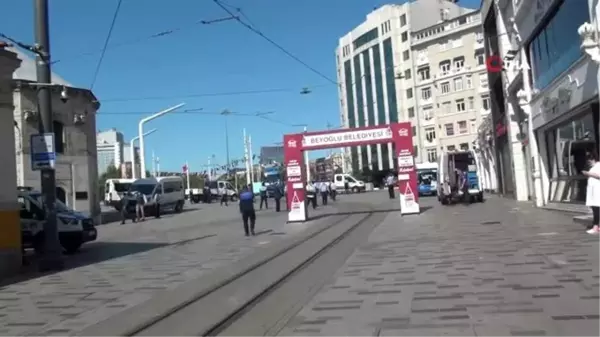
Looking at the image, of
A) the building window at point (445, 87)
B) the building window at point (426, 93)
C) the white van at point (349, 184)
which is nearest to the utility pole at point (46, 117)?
the white van at point (349, 184)

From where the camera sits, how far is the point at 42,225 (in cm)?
1909

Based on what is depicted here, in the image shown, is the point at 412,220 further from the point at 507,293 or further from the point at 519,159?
the point at 507,293

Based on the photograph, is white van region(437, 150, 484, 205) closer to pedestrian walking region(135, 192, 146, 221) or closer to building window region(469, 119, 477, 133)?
pedestrian walking region(135, 192, 146, 221)

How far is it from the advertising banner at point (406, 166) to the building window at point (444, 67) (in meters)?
60.6

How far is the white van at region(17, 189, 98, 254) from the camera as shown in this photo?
19094mm

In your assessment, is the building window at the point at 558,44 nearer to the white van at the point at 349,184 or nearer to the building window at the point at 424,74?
the white van at the point at 349,184

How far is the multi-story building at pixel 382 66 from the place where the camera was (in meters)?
96.6

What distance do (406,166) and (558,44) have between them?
366 inches

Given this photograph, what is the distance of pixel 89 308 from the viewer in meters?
10.3

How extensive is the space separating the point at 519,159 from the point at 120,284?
24475 millimetres

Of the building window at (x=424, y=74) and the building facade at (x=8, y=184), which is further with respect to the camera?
the building window at (x=424, y=74)

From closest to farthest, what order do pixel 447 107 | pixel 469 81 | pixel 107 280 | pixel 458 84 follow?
pixel 107 280
pixel 469 81
pixel 458 84
pixel 447 107

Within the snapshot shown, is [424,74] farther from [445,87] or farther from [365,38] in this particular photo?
[365,38]

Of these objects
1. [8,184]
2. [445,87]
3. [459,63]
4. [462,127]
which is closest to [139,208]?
[8,184]
